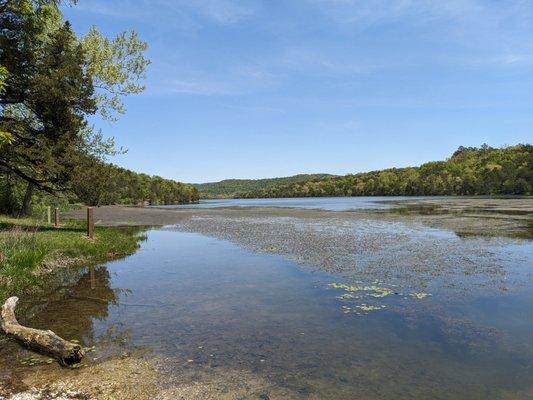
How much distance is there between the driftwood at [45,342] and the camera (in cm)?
832

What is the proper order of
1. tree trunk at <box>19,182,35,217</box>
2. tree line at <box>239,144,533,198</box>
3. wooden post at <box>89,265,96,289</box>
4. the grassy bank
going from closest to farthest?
the grassy bank → wooden post at <box>89,265,96,289</box> → tree trunk at <box>19,182,35,217</box> → tree line at <box>239,144,533,198</box>

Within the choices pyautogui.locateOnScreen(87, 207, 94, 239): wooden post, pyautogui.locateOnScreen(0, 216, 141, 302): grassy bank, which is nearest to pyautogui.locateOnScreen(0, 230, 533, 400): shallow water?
pyautogui.locateOnScreen(0, 216, 141, 302): grassy bank

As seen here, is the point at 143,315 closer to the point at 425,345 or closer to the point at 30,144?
the point at 425,345

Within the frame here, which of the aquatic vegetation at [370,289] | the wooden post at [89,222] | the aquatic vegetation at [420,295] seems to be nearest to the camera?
the aquatic vegetation at [420,295]

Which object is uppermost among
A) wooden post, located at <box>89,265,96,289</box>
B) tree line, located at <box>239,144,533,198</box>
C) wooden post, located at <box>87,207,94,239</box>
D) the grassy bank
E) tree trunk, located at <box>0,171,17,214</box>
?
tree line, located at <box>239,144,533,198</box>

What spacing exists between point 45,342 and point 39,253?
1016cm

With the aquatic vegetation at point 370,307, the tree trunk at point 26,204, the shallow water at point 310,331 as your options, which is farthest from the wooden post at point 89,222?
the aquatic vegetation at point 370,307

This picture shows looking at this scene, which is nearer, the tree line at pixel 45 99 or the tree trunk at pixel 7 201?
the tree line at pixel 45 99

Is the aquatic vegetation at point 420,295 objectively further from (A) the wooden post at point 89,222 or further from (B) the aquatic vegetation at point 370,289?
(A) the wooden post at point 89,222

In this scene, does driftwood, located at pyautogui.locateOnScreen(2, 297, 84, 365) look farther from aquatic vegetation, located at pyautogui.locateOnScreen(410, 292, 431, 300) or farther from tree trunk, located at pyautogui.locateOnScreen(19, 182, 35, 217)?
tree trunk, located at pyautogui.locateOnScreen(19, 182, 35, 217)

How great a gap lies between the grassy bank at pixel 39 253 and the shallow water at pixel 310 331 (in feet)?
3.65

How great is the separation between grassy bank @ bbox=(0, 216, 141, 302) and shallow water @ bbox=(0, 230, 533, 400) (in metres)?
1.11

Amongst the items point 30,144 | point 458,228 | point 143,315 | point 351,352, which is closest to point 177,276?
point 143,315

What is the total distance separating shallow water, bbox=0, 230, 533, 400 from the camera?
7.53 metres
